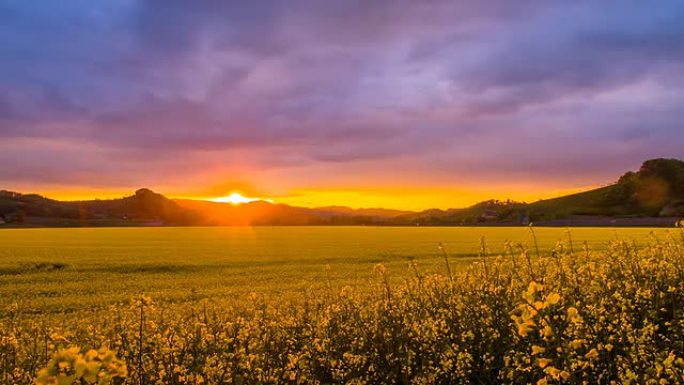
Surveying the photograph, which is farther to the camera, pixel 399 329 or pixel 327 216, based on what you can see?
pixel 327 216

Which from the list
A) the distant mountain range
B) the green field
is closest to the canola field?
the green field

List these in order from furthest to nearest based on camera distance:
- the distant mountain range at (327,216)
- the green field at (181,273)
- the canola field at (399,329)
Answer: the distant mountain range at (327,216), the green field at (181,273), the canola field at (399,329)

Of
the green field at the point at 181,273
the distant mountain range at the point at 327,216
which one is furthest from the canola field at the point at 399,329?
the distant mountain range at the point at 327,216

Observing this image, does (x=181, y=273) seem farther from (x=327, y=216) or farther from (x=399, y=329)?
(x=327, y=216)

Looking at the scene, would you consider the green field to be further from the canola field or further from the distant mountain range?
the distant mountain range

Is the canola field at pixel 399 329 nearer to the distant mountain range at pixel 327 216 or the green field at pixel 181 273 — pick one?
the green field at pixel 181 273

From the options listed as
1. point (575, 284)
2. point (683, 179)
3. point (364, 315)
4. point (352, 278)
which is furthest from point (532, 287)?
point (683, 179)

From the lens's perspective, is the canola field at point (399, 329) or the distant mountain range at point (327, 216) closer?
the canola field at point (399, 329)

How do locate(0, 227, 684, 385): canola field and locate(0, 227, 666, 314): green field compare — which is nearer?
locate(0, 227, 684, 385): canola field

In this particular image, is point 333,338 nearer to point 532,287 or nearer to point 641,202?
point 532,287

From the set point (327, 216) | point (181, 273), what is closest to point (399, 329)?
point (181, 273)

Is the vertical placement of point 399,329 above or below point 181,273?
above

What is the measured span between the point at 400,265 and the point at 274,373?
21631 mm

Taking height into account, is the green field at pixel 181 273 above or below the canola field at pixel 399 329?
below
